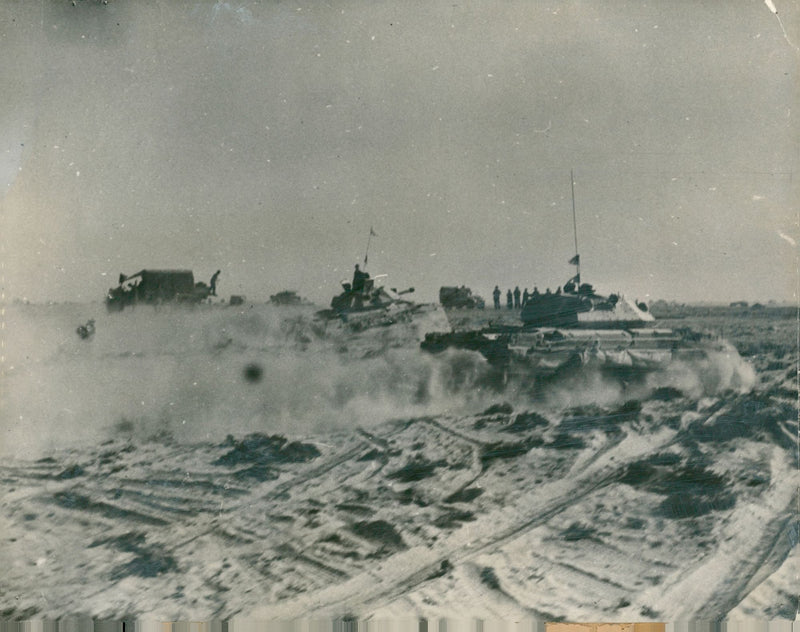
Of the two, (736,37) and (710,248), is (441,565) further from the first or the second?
(736,37)

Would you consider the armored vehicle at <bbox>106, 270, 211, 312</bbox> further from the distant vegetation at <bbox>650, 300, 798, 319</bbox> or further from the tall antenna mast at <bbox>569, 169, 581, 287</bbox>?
the distant vegetation at <bbox>650, 300, 798, 319</bbox>

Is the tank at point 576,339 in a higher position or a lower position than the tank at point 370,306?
lower

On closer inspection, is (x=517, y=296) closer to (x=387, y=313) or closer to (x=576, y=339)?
(x=576, y=339)

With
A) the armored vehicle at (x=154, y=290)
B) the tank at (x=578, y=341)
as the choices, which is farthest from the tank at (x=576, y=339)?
the armored vehicle at (x=154, y=290)

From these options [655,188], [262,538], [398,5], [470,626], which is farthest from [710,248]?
[262,538]

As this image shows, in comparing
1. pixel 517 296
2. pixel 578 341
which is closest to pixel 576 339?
pixel 578 341

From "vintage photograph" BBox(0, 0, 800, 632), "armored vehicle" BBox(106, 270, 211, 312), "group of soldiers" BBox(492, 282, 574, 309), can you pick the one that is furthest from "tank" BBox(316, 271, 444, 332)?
"armored vehicle" BBox(106, 270, 211, 312)

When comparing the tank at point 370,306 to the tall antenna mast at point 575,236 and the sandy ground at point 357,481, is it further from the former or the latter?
the tall antenna mast at point 575,236
